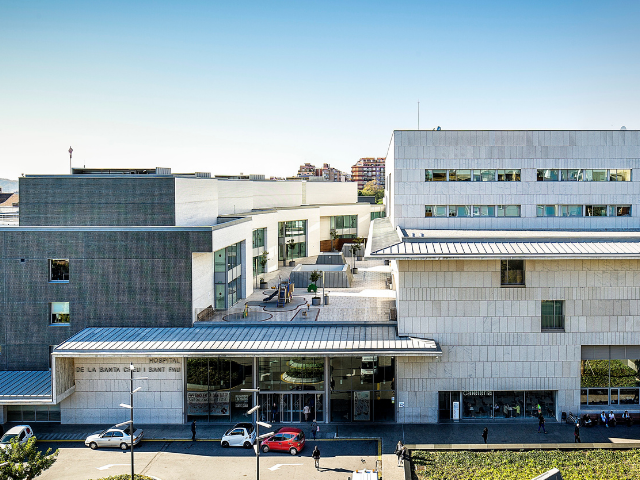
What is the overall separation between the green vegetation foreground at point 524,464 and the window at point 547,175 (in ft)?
64.3

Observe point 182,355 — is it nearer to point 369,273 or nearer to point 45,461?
point 45,461

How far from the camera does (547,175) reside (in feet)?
136

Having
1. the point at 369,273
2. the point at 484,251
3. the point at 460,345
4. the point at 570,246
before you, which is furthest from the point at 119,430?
the point at 369,273

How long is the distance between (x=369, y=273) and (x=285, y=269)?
12.0m

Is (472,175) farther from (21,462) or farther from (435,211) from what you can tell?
(21,462)

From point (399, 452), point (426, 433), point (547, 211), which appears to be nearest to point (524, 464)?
point (399, 452)

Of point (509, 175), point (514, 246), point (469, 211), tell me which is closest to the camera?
point (514, 246)

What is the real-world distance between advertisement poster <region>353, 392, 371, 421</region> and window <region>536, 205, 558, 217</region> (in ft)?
62.6

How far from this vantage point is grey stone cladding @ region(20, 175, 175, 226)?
3969 centimetres

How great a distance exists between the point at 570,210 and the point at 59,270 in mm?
36992

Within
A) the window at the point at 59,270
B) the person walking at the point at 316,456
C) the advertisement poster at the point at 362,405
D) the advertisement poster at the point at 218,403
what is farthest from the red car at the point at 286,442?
the window at the point at 59,270

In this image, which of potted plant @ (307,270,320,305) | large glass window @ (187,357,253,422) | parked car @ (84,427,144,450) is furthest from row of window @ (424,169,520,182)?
parked car @ (84,427,144,450)

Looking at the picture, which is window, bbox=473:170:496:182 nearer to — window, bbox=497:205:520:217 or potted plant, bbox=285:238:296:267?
window, bbox=497:205:520:217

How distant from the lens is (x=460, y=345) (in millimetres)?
35938
